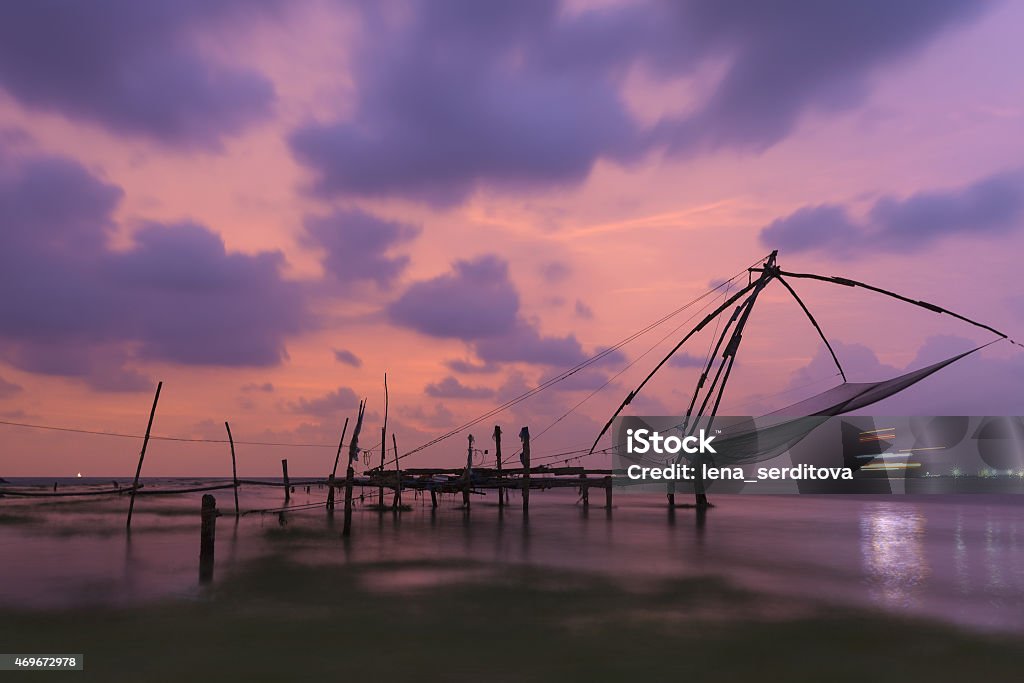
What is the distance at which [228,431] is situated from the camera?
115ft

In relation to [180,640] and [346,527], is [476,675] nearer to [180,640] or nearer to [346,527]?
[180,640]

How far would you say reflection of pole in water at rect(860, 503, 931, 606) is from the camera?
46.4 ft

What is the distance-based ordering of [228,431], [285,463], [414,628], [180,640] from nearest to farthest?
[180,640] < [414,628] < [228,431] < [285,463]

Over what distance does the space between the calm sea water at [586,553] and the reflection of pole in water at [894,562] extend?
6cm

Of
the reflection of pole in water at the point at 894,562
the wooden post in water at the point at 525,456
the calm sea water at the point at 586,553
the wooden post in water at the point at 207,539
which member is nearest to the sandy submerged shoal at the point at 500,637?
the calm sea water at the point at 586,553

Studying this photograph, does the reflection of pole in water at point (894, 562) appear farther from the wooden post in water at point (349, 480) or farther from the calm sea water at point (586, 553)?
the wooden post in water at point (349, 480)

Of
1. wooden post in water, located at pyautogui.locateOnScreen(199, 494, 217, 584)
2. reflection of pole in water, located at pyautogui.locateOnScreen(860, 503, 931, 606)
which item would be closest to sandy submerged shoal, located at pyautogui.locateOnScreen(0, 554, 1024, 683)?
wooden post in water, located at pyautogui.locateOnScreen(199, 494, 217, 584)

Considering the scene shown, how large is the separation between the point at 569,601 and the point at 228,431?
Result: 27.5m

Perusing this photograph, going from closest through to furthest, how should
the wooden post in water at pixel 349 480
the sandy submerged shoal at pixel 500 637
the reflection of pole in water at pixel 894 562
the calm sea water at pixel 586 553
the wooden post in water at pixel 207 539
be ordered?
1. the sandy submerged shoal at pixel 500 637
2. the calm sea water at pixel 586 553
3. the reflection of pole in water at pixel 894 562
4. the wooden post in water at pixel 207 539
5. the wooden post in water at pixel 349 480

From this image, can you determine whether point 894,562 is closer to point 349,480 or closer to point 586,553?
point 586,553

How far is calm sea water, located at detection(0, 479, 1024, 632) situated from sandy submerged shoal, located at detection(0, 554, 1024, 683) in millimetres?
1495

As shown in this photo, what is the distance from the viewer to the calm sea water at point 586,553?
13966 millimetres

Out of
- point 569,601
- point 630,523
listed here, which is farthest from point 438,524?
point 569,601

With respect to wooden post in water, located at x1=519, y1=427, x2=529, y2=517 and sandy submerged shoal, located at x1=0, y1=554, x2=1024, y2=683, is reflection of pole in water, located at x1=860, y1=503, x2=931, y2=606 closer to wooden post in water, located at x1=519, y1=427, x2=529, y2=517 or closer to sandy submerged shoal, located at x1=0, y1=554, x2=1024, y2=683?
sandy submerged shoal, located at x1=0, y1=554, x2=1024, y2=683
